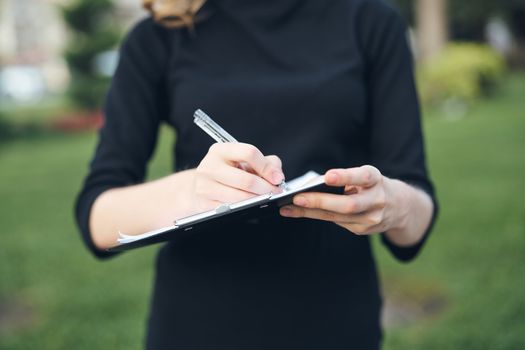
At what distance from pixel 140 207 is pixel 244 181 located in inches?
11.7

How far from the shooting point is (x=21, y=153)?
1073 centimetres

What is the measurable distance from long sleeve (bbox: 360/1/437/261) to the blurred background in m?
1.26

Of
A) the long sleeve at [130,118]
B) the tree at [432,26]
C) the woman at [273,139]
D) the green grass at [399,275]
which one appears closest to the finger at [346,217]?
the woman at [273,139]

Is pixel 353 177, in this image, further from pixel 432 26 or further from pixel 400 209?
pixel 432 26

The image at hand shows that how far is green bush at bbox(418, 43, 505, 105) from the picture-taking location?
39.7 feet

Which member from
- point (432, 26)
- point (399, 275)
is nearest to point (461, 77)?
point (432, 26)

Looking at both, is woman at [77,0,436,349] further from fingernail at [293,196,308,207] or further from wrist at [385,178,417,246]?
fingernail at [293,196,308,207]

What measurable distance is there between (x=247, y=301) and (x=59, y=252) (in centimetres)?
408

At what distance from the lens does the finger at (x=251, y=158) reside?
86cm

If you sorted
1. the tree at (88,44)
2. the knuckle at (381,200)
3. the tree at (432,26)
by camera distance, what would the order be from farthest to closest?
the tree at (432,26)
the tree at (88,44)
the knuckle at (381,200)

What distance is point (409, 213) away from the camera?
1094 mm

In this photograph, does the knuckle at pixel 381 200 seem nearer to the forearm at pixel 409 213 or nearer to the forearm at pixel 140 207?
the forearm at pixel 409 213

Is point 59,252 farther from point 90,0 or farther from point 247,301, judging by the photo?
point 90,0

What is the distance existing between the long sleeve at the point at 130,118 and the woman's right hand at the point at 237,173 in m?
0.37
